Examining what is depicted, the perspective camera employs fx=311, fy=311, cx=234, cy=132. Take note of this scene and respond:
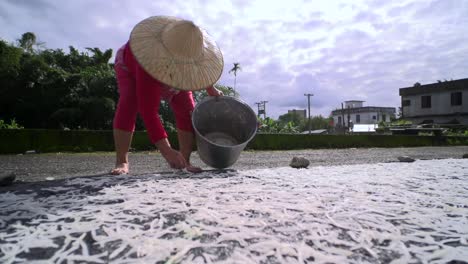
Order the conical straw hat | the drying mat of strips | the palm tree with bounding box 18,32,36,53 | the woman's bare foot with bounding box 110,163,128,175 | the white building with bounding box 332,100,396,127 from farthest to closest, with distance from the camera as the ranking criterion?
the white building with bounding box 332,100,396,127 < the palm tree with bounding box 18,32,36,53 < the woman's bare foot with bounding box 110,163,128,175 < the conical straw hat < the drying mat of strips

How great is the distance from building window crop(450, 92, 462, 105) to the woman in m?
30.5

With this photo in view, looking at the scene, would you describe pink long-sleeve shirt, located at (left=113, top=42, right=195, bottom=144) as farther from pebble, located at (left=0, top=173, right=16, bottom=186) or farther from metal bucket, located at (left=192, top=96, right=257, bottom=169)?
pebble, located at (left=0, top=173, right=16, bottom=186)

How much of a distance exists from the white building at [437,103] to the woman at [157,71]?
3051 cm

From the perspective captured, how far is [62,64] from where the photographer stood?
19.8 meters

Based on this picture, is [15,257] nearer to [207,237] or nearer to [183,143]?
[207,237]

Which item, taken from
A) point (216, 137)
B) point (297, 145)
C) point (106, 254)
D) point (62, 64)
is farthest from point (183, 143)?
point (62, 64)

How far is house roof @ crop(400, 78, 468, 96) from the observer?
1034 inches

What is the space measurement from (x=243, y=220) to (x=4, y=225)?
111 cm

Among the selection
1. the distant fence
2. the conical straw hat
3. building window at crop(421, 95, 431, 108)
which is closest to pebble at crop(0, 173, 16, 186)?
the conical straw hat

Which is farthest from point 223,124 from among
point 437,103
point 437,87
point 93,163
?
point 437,87

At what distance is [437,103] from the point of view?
27.8 meters

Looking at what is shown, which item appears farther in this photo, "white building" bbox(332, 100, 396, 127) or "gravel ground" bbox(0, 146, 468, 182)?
"white building" bbox(332, 100, 396, 127)

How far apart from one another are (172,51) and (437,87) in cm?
3153

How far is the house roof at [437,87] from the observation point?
26.3m
